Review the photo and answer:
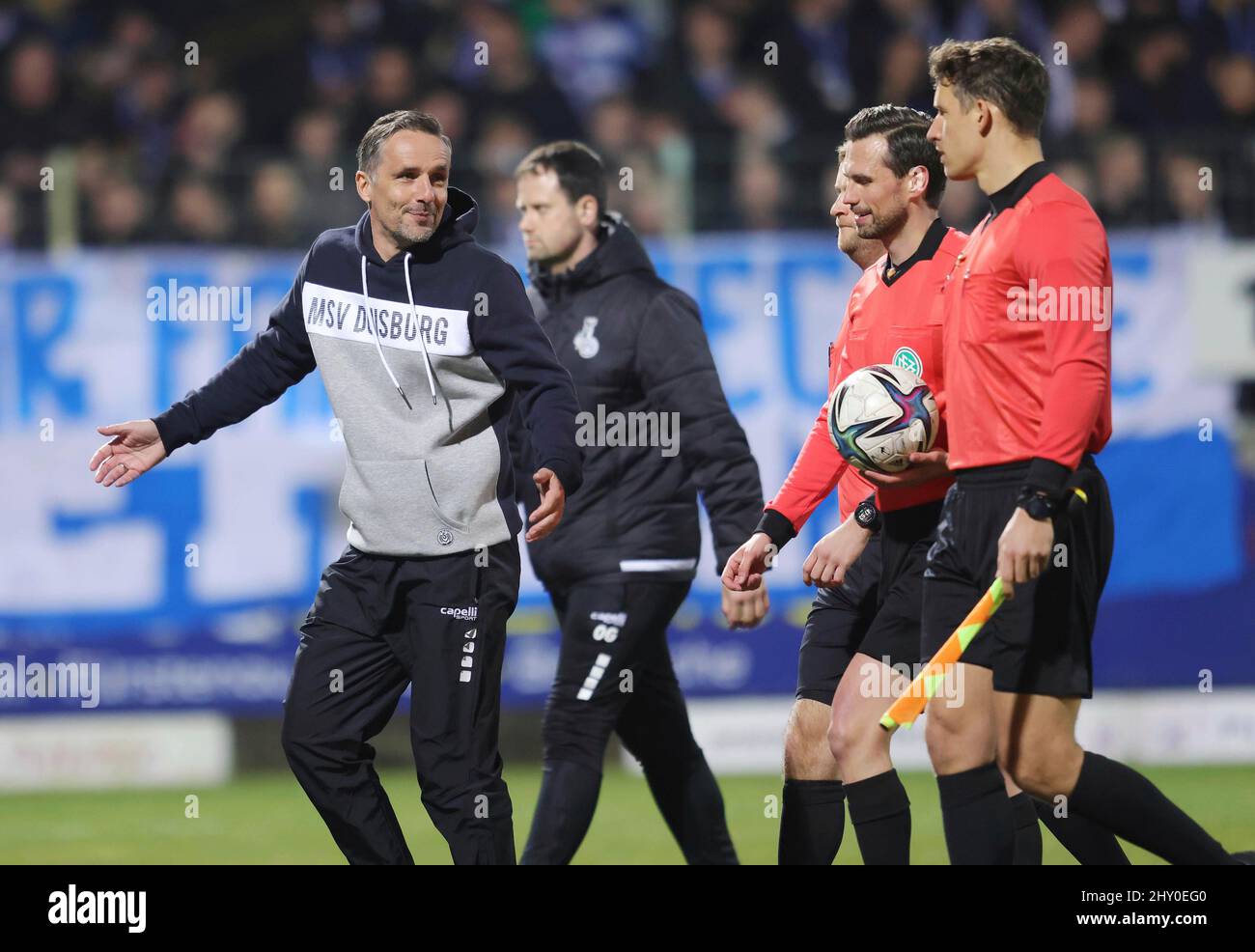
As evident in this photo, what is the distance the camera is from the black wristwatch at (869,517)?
5.37m

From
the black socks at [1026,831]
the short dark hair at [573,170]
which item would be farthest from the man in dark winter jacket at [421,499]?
the black socks at [1026,831]

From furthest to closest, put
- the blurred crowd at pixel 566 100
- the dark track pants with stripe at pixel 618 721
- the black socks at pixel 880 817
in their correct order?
the blurred crowd at pixel 566 100
the dark track pants with stripe at pixel 618 721
the black socks at pixel 880 817

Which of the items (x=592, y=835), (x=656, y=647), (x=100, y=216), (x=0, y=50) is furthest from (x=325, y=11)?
(x=656, y=647)

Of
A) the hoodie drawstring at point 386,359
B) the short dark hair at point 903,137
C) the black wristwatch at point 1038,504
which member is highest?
the short dark hair at point 903,137

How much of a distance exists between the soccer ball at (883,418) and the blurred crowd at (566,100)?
5.12 m

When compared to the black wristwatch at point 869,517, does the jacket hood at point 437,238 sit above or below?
above

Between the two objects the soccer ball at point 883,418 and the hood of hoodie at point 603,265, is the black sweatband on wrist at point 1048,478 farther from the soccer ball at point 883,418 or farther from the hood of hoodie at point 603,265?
the hood of hoodie at point 603,265

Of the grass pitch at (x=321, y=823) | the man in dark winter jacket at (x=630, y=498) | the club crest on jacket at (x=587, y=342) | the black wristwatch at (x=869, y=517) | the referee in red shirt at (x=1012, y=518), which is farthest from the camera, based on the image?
the grass pitch at (x=321, y=823)

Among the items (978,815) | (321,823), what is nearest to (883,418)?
(978,815)

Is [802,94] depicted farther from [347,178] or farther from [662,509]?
[662,509]

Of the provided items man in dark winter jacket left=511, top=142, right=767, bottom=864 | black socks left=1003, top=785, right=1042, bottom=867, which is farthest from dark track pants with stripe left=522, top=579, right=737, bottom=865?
black socks left=1003, top=785, right=1042, bottom=867

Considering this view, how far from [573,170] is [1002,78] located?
81.9 inches

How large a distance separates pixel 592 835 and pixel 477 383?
3.21 meters

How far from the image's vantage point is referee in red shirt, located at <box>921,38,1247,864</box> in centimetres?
459
